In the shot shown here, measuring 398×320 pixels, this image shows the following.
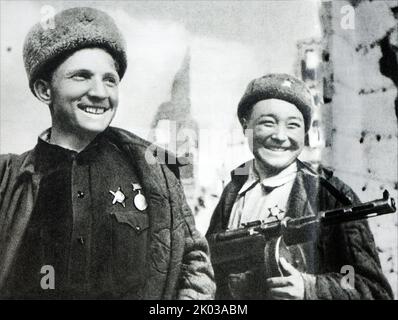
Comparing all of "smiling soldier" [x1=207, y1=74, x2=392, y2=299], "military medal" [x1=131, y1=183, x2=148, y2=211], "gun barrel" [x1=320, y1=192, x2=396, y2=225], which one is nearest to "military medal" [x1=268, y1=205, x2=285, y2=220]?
"smiling soldier" [x1=207, y1=74, x2=392, y2=299]

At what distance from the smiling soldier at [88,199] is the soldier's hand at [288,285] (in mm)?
332

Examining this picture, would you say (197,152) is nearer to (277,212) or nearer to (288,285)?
(277,212)

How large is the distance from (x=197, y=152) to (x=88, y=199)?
2.12 feet

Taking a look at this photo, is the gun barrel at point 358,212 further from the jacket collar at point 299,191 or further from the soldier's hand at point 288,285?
the soldier's hand at point 288,285

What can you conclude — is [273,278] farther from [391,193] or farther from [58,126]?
[58,126]

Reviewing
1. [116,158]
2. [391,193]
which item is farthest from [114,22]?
[391,193]

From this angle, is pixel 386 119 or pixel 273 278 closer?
pixel 273 278

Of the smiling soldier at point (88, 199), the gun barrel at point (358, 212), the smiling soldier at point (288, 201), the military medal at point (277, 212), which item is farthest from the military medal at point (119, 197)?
the gun barrel at point (358, 212)

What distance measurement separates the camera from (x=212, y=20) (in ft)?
11.1

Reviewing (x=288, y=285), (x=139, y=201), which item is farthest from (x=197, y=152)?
(x=288, y=285)

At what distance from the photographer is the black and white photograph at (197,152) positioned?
3.18 meters

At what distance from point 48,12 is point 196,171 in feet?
3.95

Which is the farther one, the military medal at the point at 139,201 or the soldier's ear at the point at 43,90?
the soldier's ear at the point at 43,90

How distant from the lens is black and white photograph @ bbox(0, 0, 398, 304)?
10.4 feet
